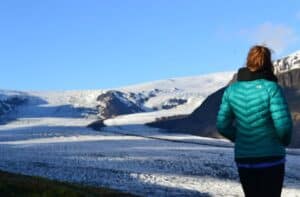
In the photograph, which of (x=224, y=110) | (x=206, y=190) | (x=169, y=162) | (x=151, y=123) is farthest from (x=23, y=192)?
(x=151, y=123)

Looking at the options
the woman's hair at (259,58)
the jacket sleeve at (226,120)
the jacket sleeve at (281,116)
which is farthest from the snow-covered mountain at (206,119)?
the jacket sleeve at (281,116)

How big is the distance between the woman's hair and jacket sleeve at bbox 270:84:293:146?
262mm

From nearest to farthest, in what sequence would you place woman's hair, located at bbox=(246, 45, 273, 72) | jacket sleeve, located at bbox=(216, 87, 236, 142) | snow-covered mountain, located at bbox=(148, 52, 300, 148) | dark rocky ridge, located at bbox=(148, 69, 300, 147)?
woman's hair, located at bbox=(246, 45, 273, 72), jacket sleeve, located at bbox=(216, 87, 236, 142), dark rocky ridge, located at bbox=(148, 69, 300, 147), snow-covered mountain, located at bbox=(148, 52, 300, 148)

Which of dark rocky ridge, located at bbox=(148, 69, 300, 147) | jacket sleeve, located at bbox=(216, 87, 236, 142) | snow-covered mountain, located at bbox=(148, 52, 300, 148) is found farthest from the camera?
snow-covered mountain, located at bbox=(148, 52, 300, 148)

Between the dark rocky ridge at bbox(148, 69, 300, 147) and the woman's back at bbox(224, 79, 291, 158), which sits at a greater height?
the dark rocky ridge at bbox(148, 69, 300, 147)

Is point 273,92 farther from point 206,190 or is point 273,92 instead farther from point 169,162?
point 169,162

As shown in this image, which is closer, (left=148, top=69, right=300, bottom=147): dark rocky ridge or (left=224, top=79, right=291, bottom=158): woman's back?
(left=224, top=79, right=291, bottom=158): woman's back

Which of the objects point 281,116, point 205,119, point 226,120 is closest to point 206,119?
point 205,119

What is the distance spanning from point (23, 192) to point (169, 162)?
43.4 metres

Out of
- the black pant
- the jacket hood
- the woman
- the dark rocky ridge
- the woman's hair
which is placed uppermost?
the dark rocky ridge

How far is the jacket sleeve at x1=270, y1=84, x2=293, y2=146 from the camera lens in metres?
6.41

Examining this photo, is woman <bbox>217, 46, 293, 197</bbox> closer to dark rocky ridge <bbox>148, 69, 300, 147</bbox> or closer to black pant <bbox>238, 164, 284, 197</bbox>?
black pant <bbox>238, 164, 284, 197</bbox>

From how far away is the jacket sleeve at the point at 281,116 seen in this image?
641cm

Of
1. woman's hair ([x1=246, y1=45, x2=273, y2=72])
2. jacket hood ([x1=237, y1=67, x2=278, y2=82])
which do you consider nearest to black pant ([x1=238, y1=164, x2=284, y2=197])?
jacket hood ([x1=237, y1=67, x2=278, y2=82])
